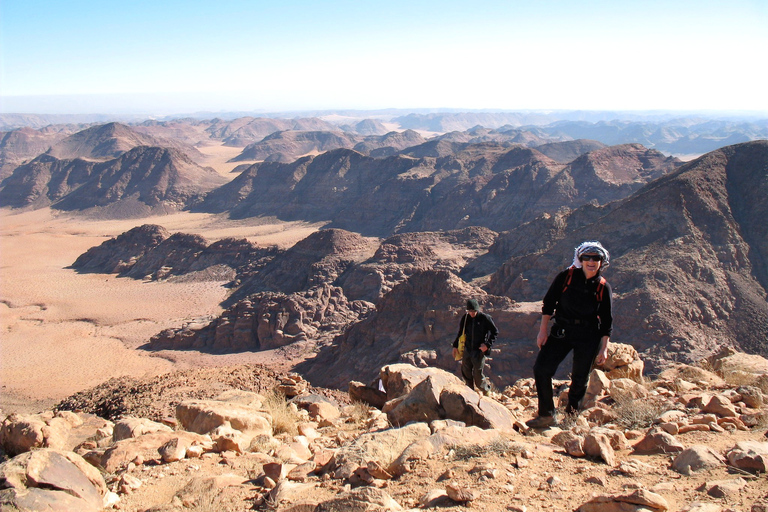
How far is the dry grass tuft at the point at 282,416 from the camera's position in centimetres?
653

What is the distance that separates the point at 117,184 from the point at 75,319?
44.8m

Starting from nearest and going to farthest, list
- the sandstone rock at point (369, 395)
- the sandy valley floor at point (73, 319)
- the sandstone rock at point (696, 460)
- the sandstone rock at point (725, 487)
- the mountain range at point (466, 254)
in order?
1. the sandstone rock at point (725, 487)
2. the sandstone rock at point (696, 460)
3. the sandstone rock at point (369, 395)
4. the mountain range at point (466, 254)
5. the sandy valley floor at point (73, 319)

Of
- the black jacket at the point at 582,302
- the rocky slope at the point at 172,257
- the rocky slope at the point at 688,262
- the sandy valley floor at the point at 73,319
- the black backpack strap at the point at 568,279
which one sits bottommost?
the sandy valley floor at the point at 73,319

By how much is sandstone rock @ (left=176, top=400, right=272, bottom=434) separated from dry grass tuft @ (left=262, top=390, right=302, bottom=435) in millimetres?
88

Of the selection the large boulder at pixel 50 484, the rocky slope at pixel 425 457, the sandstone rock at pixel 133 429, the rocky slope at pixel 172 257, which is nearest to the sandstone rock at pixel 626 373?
the rocky slope at pixel 425 457

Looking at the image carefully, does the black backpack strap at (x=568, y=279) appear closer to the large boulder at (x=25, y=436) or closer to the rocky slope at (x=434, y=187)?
the large boulder at (x=25, y=436)

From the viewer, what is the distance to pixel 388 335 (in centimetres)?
1978

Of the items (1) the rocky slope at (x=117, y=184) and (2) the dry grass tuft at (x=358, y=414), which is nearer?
(2) the dry grass tuft at (x=358, y=414)

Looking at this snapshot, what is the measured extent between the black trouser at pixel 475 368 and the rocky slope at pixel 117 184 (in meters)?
63.6

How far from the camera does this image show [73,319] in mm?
28188

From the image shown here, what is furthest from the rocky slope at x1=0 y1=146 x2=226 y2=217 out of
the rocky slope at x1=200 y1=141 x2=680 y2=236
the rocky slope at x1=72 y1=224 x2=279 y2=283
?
the rocky slope at x1=72 y1=224 x2=279 y2=283

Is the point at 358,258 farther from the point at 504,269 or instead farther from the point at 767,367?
the point at 767,367

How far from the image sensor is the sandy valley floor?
20.4 meters

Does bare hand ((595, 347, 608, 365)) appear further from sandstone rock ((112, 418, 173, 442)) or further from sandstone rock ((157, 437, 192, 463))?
sandstone rock ((112, 418, 173, 442))
